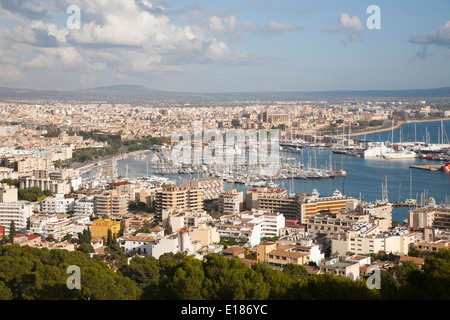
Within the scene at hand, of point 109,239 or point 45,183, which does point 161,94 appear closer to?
point 45,183

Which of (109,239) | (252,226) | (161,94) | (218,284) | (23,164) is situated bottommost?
(109,239)

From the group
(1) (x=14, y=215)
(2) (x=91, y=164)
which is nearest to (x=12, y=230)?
(1) (x=14, y=215)

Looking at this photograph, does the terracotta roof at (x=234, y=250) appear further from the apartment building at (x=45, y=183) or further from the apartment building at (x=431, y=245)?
the apartment building at (x=45, y=183)

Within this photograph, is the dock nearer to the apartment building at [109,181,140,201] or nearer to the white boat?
the white boat

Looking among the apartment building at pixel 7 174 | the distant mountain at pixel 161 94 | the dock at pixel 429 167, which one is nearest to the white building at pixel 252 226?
the apartment building at pixel 7 174

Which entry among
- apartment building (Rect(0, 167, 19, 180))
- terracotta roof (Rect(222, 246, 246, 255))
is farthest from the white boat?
terracotta roof (Rect(222, 246, 246, 255))

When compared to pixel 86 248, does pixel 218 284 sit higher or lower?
higher
